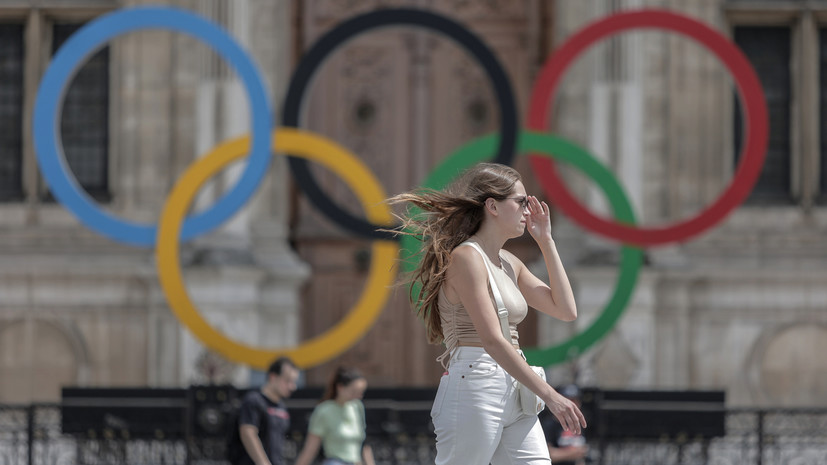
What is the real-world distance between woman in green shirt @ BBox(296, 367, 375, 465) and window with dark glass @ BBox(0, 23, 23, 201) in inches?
438

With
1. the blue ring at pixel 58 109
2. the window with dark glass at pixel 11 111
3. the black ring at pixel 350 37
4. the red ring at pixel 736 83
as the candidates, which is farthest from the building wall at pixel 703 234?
the window with dark glass at pixel 11 111

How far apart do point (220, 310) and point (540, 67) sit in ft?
18.9

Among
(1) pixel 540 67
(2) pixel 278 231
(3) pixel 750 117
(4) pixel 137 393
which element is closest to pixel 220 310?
(2) pixel 278 231

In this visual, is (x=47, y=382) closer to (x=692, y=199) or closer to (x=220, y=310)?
(x=220, y=310)

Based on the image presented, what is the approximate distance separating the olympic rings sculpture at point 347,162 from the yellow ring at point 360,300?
0.01m

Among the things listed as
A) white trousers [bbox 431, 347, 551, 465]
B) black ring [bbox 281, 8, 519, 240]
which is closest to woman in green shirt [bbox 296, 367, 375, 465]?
white trousers [bbox 431, 347, 551, 465]

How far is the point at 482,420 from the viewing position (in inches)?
222

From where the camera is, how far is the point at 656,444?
14281mm

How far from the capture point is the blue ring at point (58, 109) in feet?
53.0

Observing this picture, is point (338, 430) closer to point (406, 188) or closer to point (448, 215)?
point (448, 215)

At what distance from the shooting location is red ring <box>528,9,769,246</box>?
54.2ft

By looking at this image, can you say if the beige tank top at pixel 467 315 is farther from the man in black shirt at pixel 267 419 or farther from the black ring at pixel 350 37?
the black ring at pixel 350 37

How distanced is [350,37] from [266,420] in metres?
7.73

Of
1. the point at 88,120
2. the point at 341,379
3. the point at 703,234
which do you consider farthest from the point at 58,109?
the point at 703,234
